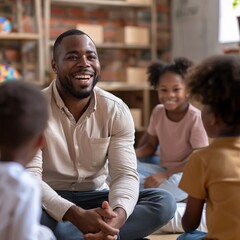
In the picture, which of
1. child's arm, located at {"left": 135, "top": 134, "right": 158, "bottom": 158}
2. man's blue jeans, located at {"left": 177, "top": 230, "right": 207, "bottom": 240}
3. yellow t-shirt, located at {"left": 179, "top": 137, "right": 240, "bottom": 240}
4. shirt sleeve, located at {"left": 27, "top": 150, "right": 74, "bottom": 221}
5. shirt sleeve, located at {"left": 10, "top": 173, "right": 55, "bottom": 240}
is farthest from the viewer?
child's arm, located at {"left": 135, "top": 134, "right": 158, "bottom": 158}

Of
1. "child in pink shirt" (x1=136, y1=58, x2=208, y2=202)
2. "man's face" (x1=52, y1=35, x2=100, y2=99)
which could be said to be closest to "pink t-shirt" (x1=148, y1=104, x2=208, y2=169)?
"child in pink shirt" (x1=136, y1=58, x2=208, y2=202)

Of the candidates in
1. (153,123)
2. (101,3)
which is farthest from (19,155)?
(101,3)

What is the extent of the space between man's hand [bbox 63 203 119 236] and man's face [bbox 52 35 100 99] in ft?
1.55

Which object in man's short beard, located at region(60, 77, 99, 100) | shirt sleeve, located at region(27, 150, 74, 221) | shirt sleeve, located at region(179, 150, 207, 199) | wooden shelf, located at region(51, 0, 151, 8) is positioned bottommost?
shirt sleeve, located at region(27, 150, 74, 221)

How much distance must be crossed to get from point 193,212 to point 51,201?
1.79ft

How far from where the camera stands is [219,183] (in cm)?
126

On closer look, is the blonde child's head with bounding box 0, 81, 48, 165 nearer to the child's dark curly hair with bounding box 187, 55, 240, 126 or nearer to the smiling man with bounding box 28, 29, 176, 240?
the child's dark curly hair with bounding box 187, 55, 240, 126

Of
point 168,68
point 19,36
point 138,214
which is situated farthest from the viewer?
point 19,36

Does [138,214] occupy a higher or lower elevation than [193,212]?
lower

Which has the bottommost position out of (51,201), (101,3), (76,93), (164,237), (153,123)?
(164,237)

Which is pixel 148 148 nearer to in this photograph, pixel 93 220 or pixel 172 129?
pixel 172 129

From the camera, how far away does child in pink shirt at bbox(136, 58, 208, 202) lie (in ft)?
8.13

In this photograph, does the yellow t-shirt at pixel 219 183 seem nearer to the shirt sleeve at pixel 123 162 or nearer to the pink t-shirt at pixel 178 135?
the shirt sleeve at pixel 123 162

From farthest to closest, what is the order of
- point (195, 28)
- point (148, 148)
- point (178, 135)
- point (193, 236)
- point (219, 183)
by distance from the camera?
1. point (195, 28)
2. point (148, 148)
3. point (178, 135)
4. point (193, 236)
5. point (219, 183)
